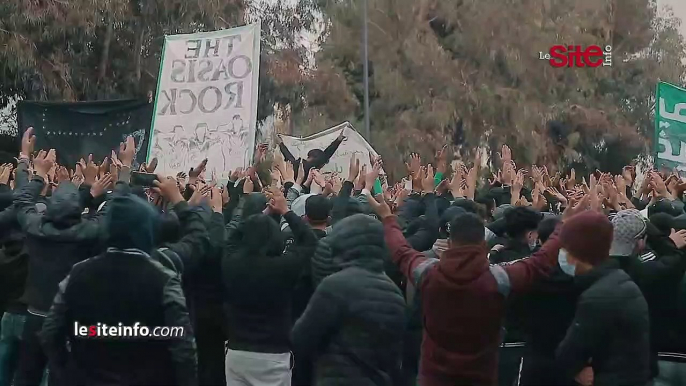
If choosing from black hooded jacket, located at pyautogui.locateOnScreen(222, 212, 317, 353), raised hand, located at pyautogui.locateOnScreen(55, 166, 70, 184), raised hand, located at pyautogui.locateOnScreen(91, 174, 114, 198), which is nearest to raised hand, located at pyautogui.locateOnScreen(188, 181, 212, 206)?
black hooded jacket, located at pyautogui.locateOnScreen(222, 212, 317, 353)

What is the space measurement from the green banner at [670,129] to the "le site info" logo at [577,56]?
15772mm

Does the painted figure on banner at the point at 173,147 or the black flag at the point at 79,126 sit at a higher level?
the black flag at the point at 79,126

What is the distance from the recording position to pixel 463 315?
5.21m

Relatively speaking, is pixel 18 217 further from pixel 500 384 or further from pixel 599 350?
pixel 599 350

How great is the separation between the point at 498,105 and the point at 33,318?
2278 cm

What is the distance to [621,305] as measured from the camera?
507 cm

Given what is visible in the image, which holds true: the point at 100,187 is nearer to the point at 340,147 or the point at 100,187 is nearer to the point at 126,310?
the point at 126,310

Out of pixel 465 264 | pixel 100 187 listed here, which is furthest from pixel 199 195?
pixel 465 264

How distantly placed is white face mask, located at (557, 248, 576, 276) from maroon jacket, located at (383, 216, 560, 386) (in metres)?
0.48

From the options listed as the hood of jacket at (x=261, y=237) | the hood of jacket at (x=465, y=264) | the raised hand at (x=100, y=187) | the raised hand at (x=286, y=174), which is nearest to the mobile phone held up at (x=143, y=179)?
the raised hand at (x=100, y=187)

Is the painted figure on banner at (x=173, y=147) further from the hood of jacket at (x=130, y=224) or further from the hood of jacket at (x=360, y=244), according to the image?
the hood of jacket at (x=130, y=224)

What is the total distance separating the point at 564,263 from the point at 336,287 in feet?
4.68

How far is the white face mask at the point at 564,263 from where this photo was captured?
5.76m

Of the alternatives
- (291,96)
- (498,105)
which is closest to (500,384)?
(291,96)
